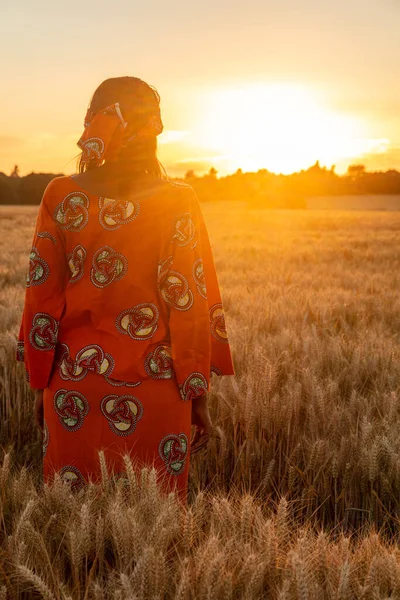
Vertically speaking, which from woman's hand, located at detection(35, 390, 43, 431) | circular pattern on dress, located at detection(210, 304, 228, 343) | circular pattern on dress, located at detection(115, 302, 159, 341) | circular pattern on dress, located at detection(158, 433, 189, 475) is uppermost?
circular pattern on dress, located at detection(115, 302, 159, 341)

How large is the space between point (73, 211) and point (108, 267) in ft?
0.69

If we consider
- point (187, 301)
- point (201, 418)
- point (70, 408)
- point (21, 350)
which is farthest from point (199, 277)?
point (21, 350)

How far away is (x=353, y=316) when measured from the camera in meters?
5.01

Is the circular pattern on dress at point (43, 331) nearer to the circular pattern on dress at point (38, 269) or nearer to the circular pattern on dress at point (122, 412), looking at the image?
the circular pattern on dress at point (38, 269)

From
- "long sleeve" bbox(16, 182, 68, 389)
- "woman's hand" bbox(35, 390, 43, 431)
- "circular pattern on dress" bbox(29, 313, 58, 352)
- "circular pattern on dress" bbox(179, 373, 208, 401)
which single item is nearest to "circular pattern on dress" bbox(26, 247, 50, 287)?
"long sleeve" bbox(16, 182, 68, 389)

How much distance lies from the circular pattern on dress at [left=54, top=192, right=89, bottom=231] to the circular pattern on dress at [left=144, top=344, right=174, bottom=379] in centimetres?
46

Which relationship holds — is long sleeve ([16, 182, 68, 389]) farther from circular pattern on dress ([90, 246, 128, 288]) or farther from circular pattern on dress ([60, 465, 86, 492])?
circular pattern on dress ([60, 465, 86, 492])

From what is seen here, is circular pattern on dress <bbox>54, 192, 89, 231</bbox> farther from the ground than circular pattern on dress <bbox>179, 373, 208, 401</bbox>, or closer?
farther from the ground

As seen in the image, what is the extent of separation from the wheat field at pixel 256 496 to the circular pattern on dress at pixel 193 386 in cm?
A: 30

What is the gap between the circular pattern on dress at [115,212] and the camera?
5.70 feet

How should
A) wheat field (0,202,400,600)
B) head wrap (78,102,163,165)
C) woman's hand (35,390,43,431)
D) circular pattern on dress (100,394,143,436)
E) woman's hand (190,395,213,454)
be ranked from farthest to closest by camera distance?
woman's hand (35,390,43,431) → woman's hand (190,395,213,454) → circular pattern on dress (100,394,143,436) → head wrap (78,102,163,165) → wheat field (0,202,400,600)

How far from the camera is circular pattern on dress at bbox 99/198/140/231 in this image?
1.74 metres

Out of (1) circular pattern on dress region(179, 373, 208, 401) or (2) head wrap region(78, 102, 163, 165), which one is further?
(1) circular pattern on dress region(179, 373, 208, 401)

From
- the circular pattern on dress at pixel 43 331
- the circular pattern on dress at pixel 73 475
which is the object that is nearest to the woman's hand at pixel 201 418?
the circular pattern on dress at pixel 73 475
